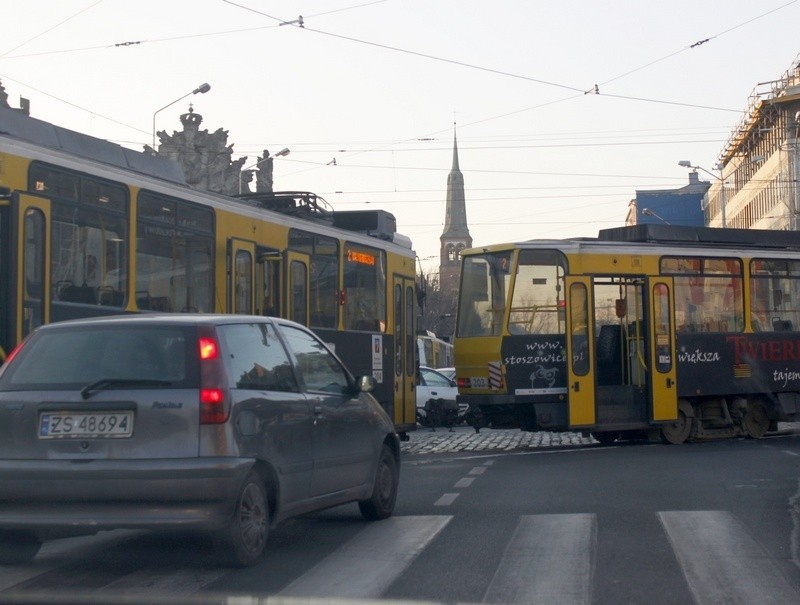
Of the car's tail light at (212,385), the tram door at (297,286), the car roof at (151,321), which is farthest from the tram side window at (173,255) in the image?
the car's tail light at (212,385)

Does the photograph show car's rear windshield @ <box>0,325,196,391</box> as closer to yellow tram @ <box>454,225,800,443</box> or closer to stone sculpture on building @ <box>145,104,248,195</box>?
yellow tram @ <box>454,225,800,443</box>

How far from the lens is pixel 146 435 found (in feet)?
24.7

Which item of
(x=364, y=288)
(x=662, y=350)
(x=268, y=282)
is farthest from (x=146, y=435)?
(x=662, y=350)

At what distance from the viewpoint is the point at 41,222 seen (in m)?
11.3

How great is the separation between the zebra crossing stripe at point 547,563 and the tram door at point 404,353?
10.3m

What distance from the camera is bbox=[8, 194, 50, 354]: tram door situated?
1084 centimetres

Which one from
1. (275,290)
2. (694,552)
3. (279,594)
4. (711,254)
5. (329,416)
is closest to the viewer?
(279,594)

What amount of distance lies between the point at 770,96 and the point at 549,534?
63996 millimetres

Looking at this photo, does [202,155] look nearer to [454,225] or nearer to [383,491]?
[383,491]

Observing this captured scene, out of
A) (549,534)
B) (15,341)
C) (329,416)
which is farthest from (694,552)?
(15,341)

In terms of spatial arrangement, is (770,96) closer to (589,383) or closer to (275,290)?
(589,383)

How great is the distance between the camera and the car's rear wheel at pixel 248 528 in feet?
25.2

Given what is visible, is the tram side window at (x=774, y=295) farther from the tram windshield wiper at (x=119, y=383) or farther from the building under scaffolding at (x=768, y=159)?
the building under scaffolding at (x=768, y=159)

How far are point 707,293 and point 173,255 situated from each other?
10653mm
